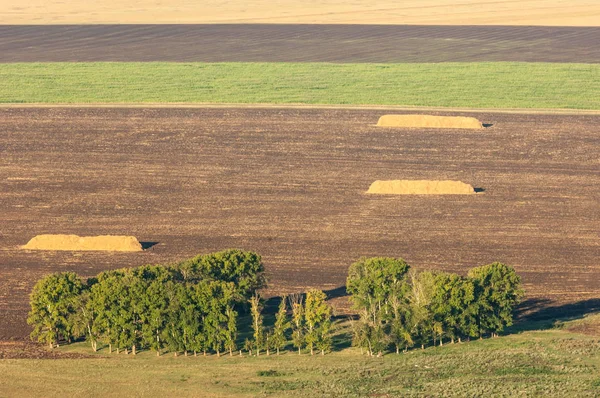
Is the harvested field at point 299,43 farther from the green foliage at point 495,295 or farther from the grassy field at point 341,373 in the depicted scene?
the grassy field at point 341,373

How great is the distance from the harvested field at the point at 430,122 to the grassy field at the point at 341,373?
44753 mm

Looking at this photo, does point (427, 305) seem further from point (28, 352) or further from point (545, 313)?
point (28, 352)

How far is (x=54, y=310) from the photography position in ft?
145

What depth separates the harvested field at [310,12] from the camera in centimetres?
15462

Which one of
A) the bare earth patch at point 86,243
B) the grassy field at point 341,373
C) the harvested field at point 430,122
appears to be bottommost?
the grassy field at point 341,373

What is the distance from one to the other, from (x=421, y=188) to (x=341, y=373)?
28923 millimetres

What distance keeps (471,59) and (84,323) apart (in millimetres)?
85295

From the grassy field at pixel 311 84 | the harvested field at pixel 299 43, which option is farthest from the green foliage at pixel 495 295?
the harvested field at pixel 299 43

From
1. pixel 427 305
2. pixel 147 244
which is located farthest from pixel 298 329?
pixel 147 244

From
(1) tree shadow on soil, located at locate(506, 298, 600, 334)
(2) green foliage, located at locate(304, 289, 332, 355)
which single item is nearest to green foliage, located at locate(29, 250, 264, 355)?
(2) green foliage, located at locate(304, 289, 332, 355)

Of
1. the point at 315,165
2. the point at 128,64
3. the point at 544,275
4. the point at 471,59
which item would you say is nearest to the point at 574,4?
the point at 471,59

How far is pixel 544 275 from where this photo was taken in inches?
2058

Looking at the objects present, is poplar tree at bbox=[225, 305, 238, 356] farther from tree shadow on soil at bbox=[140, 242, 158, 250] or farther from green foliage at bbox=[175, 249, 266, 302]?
tree shadow on soil at bbox=[140, 242, 158, 250]

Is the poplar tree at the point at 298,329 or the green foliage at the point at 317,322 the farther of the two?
the poplar tree at the point at 298,329
